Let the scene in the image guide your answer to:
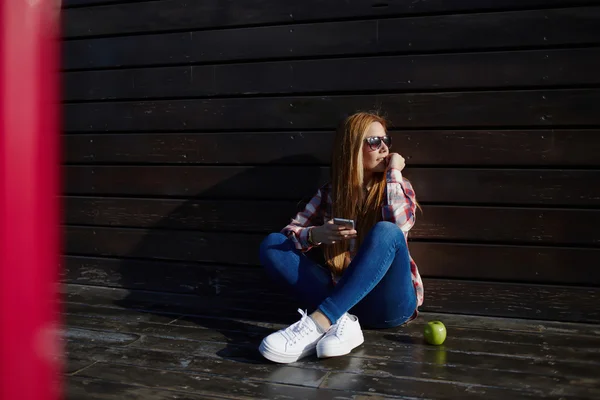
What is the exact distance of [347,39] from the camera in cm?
347

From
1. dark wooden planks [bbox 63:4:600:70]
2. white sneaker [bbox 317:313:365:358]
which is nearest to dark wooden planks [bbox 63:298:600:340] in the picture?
white sneaker [bbox 317:313:365:358]

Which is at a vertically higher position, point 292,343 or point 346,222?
point 346,222

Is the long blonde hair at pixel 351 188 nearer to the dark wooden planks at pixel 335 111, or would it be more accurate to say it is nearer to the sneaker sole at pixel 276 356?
the dark wooden planks at pixel 335 111

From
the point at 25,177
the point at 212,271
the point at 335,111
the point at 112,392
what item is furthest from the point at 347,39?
the point at 25,177

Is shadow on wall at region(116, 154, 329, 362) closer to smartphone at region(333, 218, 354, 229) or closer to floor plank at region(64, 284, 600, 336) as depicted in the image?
floor plank at region(64, 284, 600, 336)

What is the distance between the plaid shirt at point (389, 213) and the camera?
9.94 ft

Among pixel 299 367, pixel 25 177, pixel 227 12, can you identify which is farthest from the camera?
pixel 227 12

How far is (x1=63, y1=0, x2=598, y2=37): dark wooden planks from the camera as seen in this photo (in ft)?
10.8

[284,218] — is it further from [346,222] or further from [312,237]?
[346,222]

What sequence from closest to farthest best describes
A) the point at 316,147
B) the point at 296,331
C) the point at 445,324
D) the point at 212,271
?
the point at 296,331, the point at 445,324, the point at 316,147, the point at 212,271

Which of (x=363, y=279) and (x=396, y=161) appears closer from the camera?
(x=363, y=279)

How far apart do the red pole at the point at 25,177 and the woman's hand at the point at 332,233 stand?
2.30 metres

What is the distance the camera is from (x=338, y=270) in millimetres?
3195

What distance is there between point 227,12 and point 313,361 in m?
2.00
